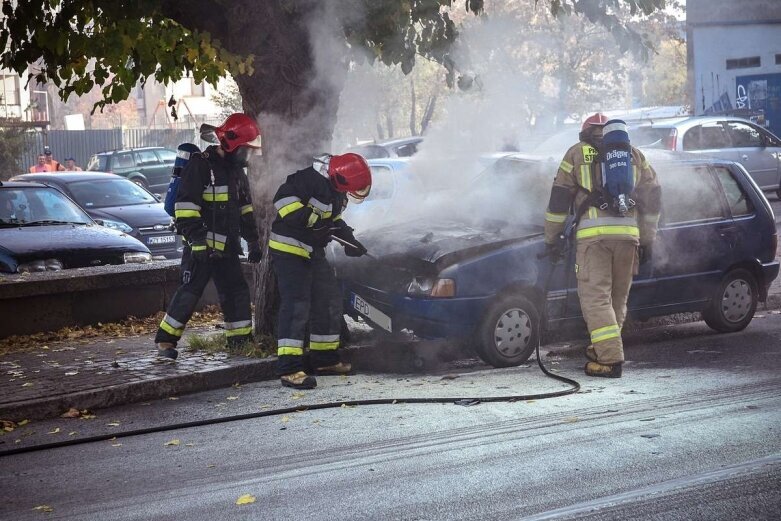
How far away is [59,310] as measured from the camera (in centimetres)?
944

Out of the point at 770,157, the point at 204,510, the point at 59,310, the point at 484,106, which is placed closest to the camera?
the point at 204,510

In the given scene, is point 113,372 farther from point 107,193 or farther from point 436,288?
point 107,193

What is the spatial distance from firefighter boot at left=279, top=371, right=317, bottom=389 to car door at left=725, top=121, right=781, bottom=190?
12.6m

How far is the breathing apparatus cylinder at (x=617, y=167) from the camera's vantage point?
7406mm

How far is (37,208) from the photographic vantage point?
40.2ft

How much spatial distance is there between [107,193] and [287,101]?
8753 millimetres

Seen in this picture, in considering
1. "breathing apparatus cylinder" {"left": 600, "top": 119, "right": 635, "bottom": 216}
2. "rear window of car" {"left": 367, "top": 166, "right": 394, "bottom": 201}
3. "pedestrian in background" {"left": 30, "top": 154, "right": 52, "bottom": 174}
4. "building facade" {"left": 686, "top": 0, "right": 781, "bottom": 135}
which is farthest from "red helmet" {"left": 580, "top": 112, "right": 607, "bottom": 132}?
"building facade" {"left": 686, "top": 0, "right": 781, "bottom": 135}

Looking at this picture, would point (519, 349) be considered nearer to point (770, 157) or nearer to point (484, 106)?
point (484, 106)

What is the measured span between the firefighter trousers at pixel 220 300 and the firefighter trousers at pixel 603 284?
103 inches

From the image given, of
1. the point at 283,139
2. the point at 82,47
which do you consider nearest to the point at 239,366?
the point at 283,139

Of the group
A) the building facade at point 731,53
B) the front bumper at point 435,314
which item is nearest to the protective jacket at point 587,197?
the front bumper at point 435,314

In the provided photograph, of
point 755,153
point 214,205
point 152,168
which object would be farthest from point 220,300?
point 152,168

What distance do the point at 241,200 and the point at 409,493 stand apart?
12.8ft

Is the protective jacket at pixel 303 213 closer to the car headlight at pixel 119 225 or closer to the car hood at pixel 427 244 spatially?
the car hood at pixel 427 244
